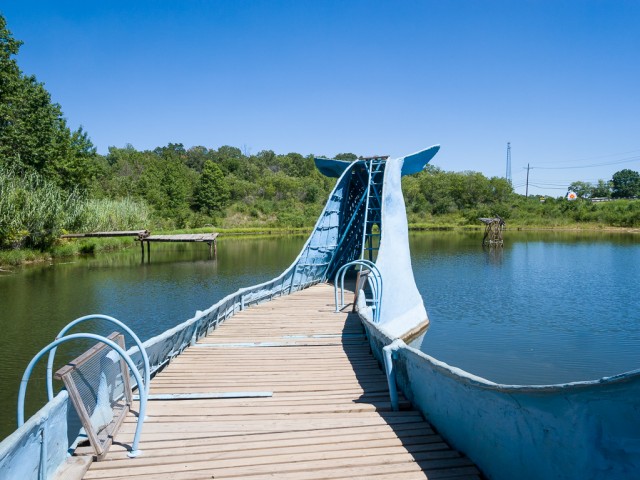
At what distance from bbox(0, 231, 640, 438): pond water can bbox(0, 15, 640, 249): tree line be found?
12.9 ft

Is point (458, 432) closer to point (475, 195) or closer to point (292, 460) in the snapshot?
point (292, 460)

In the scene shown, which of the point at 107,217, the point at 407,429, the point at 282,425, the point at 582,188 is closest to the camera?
the point at 407,429

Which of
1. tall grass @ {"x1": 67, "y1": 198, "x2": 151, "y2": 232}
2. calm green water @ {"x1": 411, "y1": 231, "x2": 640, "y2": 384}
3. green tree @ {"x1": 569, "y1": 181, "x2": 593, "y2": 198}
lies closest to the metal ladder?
calm green water @ {"x1": 411, "y1": 231, "x2": 640, "y2": 384}

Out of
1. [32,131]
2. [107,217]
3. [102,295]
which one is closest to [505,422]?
[102,295]

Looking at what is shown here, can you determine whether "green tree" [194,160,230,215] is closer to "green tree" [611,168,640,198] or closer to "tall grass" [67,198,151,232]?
"tall grass" [67,198,151,232]

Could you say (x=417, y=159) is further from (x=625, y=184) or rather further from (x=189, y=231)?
(x=625, y=184)

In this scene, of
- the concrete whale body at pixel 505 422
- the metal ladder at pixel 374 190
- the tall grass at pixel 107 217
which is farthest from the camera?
the tall grass at pixel 107 217

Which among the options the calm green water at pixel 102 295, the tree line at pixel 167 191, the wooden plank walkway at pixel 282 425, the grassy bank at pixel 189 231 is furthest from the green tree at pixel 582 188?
the wooden plank walkway at pixel 282 425

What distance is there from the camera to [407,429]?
5051 millimetres

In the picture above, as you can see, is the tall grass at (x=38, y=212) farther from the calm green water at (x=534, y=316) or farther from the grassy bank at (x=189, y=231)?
the calm green water at (x=534, y=316)

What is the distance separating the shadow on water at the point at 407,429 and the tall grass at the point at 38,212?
987 inches

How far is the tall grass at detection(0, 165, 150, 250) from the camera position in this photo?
26.7 meters

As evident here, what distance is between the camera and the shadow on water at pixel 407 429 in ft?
14.1

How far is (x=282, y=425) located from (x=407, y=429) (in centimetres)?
124
